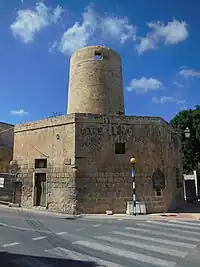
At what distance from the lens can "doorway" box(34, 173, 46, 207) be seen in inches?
633

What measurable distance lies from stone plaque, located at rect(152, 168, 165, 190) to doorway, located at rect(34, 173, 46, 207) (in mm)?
6554

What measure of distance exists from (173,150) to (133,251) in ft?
40.9

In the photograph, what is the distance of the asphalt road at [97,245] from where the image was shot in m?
5.62

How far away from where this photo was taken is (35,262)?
552 cm

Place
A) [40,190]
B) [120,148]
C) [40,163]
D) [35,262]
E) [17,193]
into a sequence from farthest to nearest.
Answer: [17,193], [40,163], [40,190], [120,148], [35,262]

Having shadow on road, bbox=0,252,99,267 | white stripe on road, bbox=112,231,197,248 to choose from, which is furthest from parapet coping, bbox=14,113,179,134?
shadow on road, bbox=0,252,99,267

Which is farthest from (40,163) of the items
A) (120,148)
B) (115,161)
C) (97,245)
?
(97,245)

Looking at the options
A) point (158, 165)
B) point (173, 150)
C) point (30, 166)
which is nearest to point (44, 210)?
point (30, 166)

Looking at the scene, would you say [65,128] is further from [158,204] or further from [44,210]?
[158,204]

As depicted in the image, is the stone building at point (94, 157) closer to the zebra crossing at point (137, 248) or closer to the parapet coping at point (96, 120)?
the parapet coping at point (96, 120)

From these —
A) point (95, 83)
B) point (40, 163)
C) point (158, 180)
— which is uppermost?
point (95, 83)

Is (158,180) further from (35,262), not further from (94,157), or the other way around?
(35,262)

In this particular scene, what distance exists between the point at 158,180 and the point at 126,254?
9.67 meters

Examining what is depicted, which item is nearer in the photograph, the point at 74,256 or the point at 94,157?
the point at 74,256
